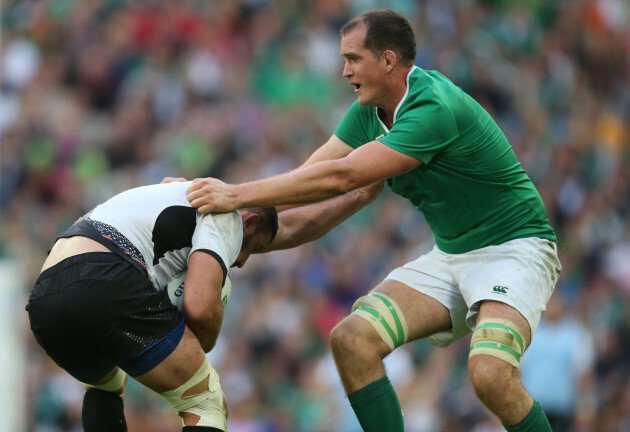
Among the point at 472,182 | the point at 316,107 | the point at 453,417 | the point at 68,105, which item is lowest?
the point at 453,417

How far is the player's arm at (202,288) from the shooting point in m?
5.27

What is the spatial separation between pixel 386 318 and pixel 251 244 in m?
0.84

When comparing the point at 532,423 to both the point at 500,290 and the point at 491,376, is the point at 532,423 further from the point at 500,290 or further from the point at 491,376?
the point at 500,290

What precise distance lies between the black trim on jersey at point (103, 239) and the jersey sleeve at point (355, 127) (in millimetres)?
1595

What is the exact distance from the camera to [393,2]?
13.6 metres

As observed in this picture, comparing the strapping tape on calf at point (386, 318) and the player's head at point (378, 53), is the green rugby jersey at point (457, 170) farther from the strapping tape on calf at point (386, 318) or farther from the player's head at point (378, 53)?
the strapping tape on calf at point (386, 318)

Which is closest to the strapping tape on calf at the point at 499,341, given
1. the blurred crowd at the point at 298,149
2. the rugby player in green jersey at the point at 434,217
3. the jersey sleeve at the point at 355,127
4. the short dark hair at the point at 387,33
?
the rugby player in green jersey at the point at 434,217

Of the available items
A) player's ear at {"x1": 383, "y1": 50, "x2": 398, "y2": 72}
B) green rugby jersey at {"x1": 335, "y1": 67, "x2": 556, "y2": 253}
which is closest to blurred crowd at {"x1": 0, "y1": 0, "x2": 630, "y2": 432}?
green rugby jersey at {"x1": 335, "y1": 67, "x2": 556, "y2": 253}

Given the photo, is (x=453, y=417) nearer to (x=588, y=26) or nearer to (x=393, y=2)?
(x=393, y=2)

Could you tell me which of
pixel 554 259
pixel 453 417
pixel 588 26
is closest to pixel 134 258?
pixel 554 259

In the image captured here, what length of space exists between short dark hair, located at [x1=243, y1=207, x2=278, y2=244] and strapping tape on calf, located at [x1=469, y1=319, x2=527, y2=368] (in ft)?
4.15

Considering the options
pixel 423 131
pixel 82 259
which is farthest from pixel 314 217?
pixel 82 259

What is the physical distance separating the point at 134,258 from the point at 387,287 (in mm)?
1528

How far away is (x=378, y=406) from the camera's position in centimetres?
571
